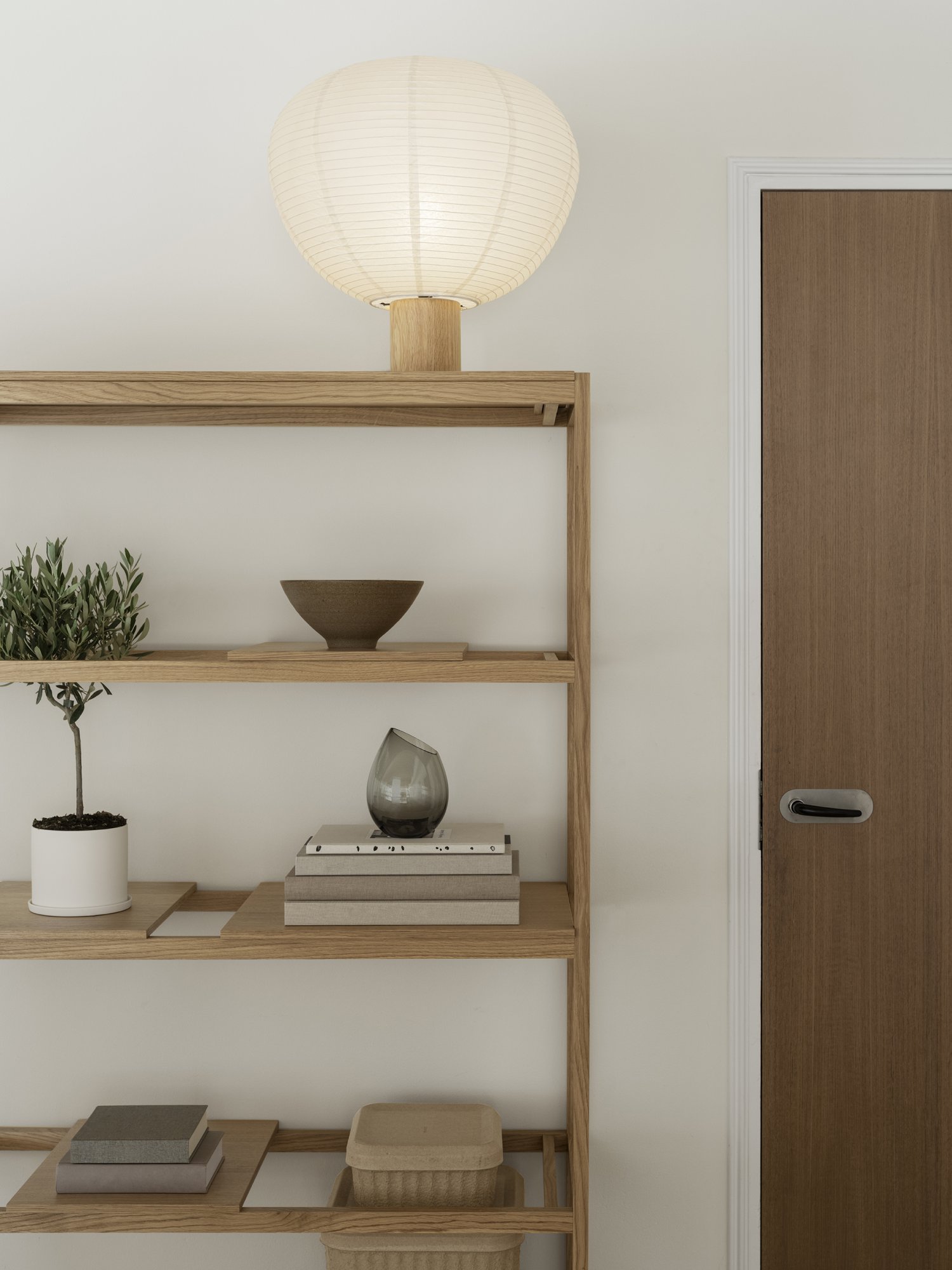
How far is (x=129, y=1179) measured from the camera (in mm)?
1324

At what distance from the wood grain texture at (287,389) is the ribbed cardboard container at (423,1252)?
1062 mm

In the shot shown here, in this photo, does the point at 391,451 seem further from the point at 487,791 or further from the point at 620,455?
the point at 487,791

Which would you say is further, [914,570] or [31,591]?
[914,570]

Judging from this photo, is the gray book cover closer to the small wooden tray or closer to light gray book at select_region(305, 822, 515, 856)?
light gray book at select_region(305, 822, 515, 856)

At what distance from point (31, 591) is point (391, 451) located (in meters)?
0.55

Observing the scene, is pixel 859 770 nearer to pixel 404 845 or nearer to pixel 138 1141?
pixel 404 845

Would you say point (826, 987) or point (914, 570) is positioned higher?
point (914, 570)

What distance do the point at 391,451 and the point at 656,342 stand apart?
0.44 meters

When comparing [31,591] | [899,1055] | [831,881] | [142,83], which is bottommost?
[899,1055]

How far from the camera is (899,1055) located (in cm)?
155

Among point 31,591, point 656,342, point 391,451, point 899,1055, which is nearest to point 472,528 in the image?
point 391,451

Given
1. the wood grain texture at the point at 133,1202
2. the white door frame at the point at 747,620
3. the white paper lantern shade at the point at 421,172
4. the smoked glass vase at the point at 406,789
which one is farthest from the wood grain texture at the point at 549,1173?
the white paper lantern shade at the point at 421,172

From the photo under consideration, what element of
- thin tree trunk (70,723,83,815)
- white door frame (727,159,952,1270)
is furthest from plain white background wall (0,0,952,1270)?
thin tree trunk (70,723,83,815)

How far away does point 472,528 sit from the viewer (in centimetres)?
155
